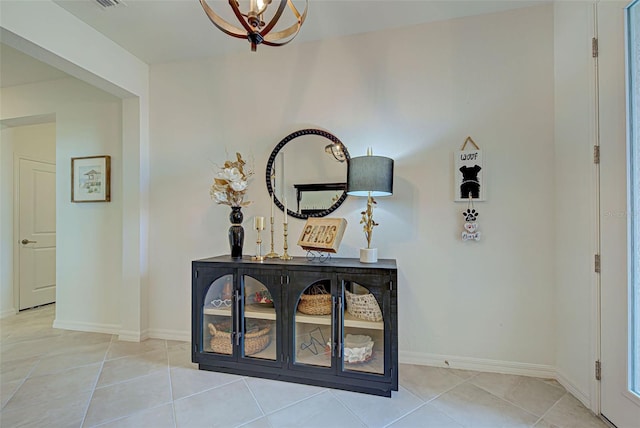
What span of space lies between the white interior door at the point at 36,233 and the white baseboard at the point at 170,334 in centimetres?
245

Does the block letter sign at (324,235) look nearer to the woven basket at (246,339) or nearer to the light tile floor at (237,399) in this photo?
the woven basket at (246,339)

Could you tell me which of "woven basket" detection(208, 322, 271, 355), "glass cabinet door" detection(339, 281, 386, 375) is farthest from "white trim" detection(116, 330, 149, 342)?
"glass cabinet door" detection(339, 281, 386, 375)

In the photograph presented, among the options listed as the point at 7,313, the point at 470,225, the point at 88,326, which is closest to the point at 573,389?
the point at 470,225

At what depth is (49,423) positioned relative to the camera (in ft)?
5.43

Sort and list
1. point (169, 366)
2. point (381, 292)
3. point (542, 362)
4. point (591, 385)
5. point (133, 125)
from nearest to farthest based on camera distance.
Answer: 1. point (591, 385)
2. point (381, 292)
3. point (542, 362)
4. point (169, 366)
5. point (133, 125)

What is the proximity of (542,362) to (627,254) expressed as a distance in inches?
42.1

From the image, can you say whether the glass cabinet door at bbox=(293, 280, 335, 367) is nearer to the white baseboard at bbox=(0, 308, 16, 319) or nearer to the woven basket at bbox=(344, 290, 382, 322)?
the woven basket at bbox=(344, 290, 382, 322)

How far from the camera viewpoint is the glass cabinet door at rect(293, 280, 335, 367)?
207 cm

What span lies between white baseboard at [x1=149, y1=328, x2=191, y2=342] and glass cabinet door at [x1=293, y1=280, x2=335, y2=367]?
1388 mm

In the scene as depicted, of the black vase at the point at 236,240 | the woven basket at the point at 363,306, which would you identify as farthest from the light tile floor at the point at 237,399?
the black vase at the point at 236,240

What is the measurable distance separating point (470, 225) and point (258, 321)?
1779 mm

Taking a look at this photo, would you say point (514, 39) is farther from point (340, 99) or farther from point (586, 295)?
point (586, 295)

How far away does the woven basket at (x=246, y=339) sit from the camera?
7.23ft

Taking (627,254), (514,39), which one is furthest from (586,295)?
(514,39)
